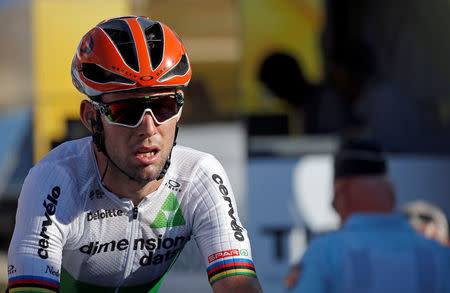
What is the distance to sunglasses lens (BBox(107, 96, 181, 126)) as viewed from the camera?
103 inches

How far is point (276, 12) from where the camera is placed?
280 inches

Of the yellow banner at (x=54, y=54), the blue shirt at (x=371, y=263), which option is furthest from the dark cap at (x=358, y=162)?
the yellow banner at (x=54, y=54)

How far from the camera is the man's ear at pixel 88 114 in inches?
109

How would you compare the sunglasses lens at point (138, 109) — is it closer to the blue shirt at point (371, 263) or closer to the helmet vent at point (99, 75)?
the helmet vent at point (99, 75)

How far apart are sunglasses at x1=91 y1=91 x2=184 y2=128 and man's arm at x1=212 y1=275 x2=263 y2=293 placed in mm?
599

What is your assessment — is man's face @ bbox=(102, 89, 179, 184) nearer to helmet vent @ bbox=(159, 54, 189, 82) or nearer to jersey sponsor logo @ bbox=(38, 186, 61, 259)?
helmet vent @ bbox=(159, 54, 189, 82)

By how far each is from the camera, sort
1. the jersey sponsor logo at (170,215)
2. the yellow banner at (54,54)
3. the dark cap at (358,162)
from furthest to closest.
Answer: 1. the yellow banner at (54,54)
2. the dark cap at (358,162)
3. the jersey sponsor logo at (170,215)

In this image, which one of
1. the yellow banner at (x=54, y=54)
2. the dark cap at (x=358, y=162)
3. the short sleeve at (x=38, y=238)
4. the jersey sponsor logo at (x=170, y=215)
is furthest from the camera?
the yellow banner at (x=54, y=54)

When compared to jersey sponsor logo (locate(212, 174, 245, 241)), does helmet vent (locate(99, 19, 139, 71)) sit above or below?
above

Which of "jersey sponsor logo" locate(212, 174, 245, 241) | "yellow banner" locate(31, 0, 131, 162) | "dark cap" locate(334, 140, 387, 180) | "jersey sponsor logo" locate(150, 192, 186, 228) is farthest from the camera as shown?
"yellow banner" locate(31, 0, 131, 162)

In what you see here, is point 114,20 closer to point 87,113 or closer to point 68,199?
point 87,113

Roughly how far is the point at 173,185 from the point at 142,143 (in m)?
0.33

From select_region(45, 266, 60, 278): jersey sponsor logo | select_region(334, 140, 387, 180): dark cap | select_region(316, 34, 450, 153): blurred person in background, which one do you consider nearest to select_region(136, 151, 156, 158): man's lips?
select_region(45, 266, 60, 278): jersey sponsor logo

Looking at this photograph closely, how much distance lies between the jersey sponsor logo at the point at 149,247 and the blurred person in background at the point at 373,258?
968 millimetres
